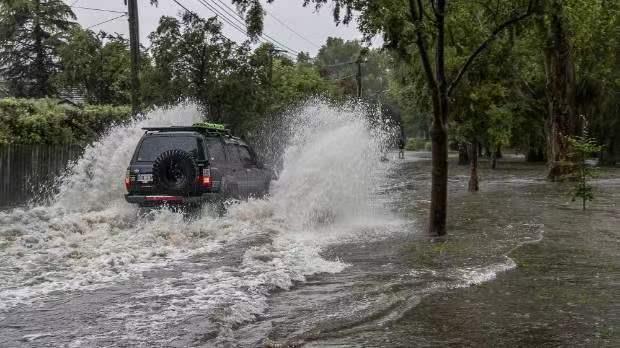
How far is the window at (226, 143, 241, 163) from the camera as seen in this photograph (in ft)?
45.6

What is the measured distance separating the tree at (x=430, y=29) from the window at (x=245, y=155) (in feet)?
14.5

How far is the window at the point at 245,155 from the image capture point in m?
14.8

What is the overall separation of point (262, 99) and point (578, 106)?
2083 centimetres

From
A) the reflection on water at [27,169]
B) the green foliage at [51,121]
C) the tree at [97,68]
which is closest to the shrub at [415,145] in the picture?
the tree at [97,68]

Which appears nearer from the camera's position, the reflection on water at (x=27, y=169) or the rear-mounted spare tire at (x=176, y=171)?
the rear-mounted spare tire at (x=176, y=171)

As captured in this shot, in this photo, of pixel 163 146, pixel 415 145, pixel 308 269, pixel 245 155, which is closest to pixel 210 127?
pixel 163 146

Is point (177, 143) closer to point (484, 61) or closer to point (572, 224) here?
point (484, 61)

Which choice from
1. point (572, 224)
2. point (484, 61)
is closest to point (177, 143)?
point (484, 61)

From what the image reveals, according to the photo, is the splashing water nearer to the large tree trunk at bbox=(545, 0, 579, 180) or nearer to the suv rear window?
the suv rear window

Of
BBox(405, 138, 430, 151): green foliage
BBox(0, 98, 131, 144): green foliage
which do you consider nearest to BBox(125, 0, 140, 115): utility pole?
BBox(0, 98, 131, 144): green foliage

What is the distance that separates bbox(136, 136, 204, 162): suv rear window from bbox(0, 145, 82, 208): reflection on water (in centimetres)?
479

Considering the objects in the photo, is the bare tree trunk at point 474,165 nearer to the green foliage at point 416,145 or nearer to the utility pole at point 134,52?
the utility pole at point 134,52

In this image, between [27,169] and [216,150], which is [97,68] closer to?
[27,169]

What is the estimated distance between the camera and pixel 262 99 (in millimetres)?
22250
